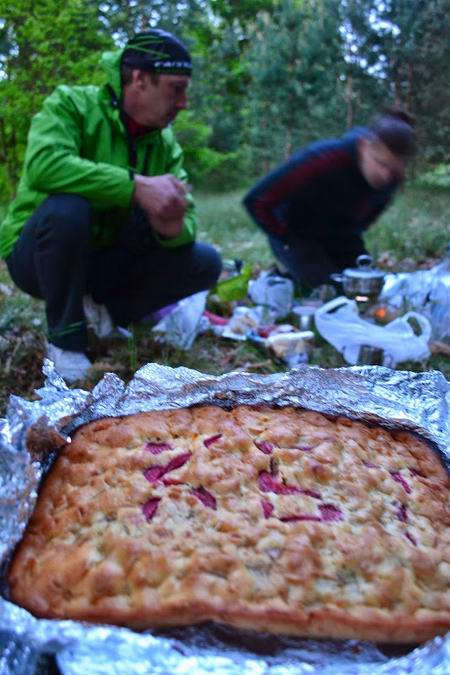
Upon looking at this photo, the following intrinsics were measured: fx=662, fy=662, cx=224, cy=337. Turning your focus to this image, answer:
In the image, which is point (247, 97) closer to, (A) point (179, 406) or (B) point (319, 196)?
(B) point (319, 196)

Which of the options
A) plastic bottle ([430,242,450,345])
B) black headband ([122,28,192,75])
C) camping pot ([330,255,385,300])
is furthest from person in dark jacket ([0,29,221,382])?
plastic bottle ([430,242,450,345])

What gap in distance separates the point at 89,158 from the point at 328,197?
167 cm

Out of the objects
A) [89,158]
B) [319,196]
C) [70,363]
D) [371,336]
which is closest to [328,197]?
[319,196]

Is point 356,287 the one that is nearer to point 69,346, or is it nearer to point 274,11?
point 69,346

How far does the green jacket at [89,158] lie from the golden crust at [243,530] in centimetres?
150

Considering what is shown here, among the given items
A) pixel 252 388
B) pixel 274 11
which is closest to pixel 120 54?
pixel 252 388

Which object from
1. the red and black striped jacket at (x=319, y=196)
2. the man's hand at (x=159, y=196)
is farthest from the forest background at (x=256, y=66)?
the red and black striped jacket at (x=319, y=196)

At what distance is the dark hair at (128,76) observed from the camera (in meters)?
2.93

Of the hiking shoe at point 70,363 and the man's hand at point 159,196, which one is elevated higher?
the man's hand at point 159,196

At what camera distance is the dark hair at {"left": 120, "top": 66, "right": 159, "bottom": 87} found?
2.93 meters

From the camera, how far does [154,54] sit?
290 cm

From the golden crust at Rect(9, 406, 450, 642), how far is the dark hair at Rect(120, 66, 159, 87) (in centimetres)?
189

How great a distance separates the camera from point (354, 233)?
4.38m

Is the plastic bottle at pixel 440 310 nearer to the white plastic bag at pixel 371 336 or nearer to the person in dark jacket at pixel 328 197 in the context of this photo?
the white plastic bag at pixel 371 336
